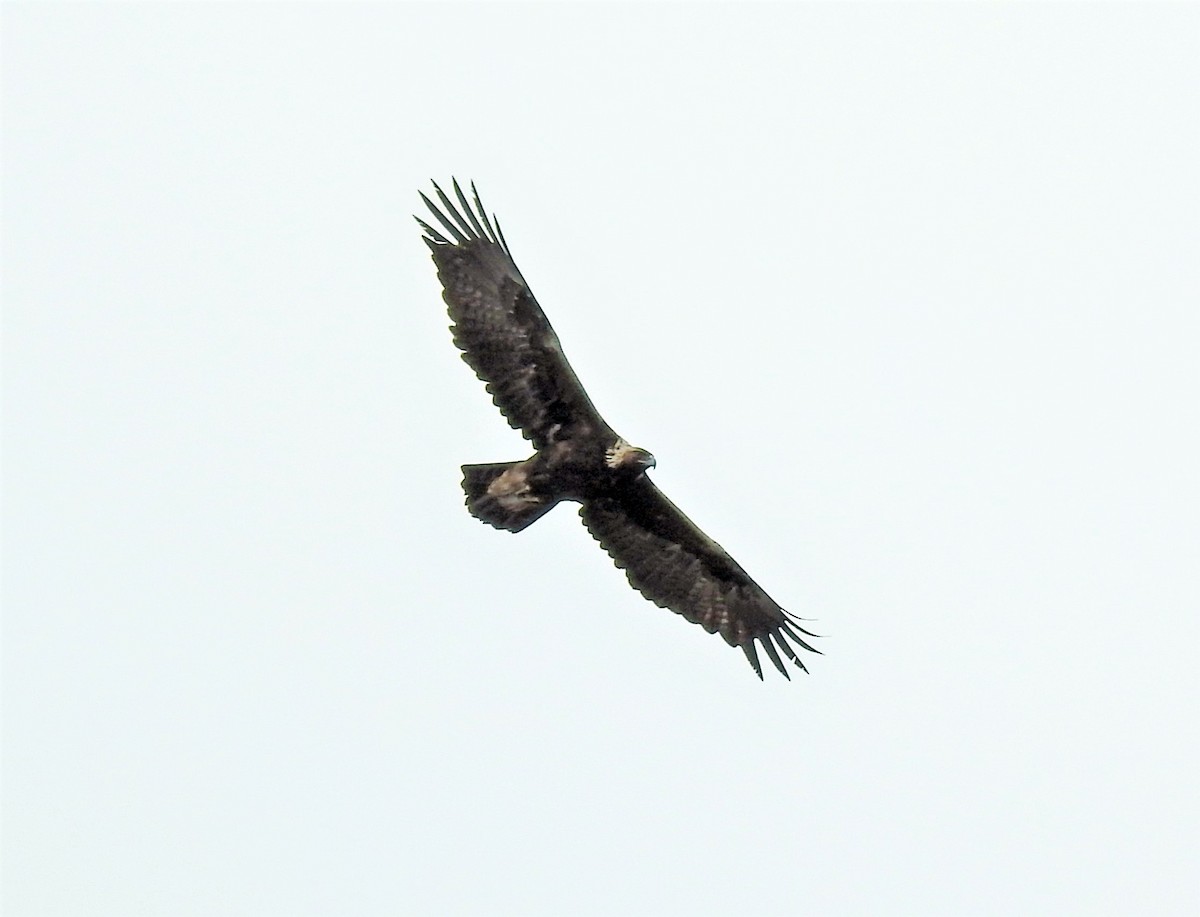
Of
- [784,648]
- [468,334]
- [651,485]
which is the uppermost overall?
[468,334]

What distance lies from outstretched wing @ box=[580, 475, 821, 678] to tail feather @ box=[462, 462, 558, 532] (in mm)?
982

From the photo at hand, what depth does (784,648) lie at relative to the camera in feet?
70.5

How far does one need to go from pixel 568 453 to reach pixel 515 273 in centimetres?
169

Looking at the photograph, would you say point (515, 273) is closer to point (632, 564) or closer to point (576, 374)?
point (576, 374)

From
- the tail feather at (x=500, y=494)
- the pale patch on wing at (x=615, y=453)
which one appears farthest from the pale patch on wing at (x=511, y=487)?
the pale patch on wing at (x=615, y=453)

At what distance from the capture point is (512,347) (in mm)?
19734

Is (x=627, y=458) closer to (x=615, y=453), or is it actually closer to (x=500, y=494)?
(x=615, y=453)

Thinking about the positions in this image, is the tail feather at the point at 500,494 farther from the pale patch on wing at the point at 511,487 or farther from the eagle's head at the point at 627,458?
the eagle's head at the point at 627,458

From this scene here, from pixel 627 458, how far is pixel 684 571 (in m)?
1.84

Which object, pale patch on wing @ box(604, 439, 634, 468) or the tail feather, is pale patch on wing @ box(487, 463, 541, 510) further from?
pale patch on wing @ box(604, 439, 634, 468)

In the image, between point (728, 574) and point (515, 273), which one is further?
point (728, 574)

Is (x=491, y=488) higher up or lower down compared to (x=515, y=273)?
lower down

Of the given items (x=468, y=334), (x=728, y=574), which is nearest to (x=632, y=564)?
(x=728, y=574)

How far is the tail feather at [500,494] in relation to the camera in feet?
64.7
